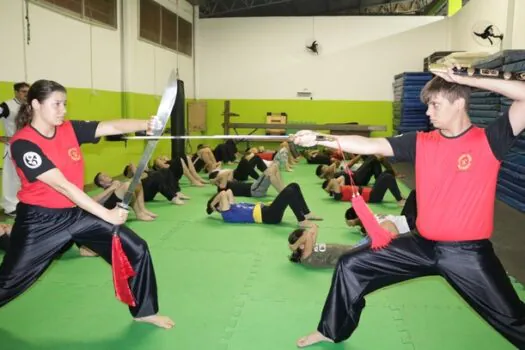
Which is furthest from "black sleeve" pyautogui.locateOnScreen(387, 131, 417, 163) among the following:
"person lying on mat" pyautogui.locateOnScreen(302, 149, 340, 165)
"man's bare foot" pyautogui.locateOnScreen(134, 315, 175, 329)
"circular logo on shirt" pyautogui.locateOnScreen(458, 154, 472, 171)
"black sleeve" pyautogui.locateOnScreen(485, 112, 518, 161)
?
"person lying on mat" pyautogui.locateOnScreen(302, 149, 340, 165)

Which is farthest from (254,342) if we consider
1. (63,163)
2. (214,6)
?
(214,6)

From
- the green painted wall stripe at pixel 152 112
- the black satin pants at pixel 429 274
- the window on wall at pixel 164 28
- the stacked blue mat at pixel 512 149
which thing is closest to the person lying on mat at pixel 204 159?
the green painted wall stripe at pixel 152 112

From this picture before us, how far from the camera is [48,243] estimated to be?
275 cm

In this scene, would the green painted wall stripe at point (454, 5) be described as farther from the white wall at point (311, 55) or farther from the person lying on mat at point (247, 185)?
the white wall at point (311, 55)

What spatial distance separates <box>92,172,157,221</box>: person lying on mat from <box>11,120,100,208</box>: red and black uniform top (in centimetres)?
211

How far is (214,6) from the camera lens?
1519cm

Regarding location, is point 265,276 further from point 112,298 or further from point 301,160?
point 301,160

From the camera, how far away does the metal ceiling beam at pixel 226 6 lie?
14.8 meters

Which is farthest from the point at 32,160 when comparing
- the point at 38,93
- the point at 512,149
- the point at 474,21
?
the point at 474,21

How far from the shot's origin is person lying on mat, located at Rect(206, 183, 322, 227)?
5.33m

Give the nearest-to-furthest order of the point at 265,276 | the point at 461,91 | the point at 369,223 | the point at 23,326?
the point at 461,91
the point at 369,223
the point at 23,326
the point at 265,276

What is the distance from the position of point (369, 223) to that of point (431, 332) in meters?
1.08

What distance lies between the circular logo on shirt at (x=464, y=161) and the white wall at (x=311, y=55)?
1215 cm

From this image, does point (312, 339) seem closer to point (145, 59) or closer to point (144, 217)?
point (144, 217)
